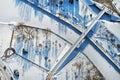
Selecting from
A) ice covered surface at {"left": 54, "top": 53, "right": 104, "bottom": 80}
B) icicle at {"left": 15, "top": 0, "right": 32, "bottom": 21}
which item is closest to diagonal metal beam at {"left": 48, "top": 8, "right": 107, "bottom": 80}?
ice covered surface at {"left": 54, "top": 53, "right": 104, "bottom": 80}

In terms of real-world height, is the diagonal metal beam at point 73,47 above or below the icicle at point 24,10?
below

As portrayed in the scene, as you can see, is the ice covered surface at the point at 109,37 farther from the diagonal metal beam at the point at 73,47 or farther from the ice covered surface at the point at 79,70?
the ice covered surface at the point at 79,70

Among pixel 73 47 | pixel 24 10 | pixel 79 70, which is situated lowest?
pixel 79 70

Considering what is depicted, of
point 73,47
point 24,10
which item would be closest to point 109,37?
point 73,47

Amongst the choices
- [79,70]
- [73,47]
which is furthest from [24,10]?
[79,70]

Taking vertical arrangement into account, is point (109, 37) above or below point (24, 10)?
below

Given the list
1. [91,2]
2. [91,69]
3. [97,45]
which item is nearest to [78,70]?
[91,69]

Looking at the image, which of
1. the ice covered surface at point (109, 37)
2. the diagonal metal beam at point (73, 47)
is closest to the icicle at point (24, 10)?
the diagonal metal beam at point (73, 47)

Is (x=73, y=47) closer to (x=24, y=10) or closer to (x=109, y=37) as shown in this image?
(x=109, y=37)

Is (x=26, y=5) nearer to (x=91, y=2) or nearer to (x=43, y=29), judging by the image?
(x=43, y=29)

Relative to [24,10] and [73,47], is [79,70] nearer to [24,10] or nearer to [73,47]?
[73,47]

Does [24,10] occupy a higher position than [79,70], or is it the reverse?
[24,10]
